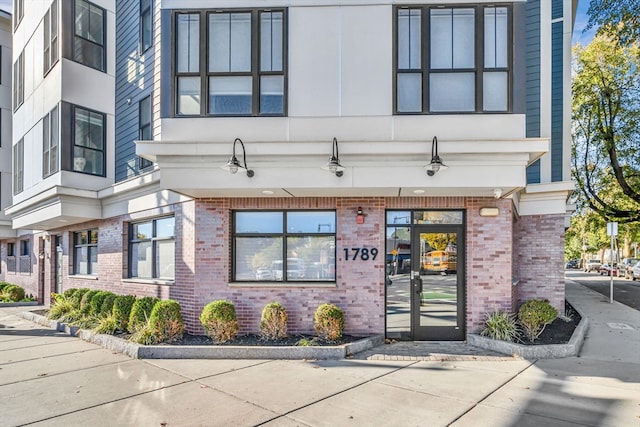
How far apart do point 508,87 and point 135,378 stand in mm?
7906

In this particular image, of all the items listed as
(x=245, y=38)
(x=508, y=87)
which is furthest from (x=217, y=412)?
(x=508, y=87)

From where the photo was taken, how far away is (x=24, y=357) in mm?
7863

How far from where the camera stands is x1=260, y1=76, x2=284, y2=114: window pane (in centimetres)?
793

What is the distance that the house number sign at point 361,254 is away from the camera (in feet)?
27.9

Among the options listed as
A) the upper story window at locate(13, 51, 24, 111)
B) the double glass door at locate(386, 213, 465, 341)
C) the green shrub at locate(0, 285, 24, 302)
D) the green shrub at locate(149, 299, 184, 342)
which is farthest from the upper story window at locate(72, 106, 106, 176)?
the green shrub at locate(0, 285, 24, 302)

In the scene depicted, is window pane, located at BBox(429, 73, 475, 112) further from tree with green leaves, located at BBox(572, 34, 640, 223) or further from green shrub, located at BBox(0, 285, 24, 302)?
green shrub, located at BBox(0, 285, 24, 302)

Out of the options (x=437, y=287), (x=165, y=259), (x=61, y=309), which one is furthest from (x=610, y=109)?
(x=61, y=309)

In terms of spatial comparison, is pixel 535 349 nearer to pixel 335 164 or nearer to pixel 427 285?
pixel 427 285

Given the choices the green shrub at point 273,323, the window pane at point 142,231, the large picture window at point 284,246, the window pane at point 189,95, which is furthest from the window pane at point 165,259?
the window pane at point 189,95

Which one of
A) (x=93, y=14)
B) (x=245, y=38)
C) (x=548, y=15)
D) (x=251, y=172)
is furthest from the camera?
(x=93, y=14)

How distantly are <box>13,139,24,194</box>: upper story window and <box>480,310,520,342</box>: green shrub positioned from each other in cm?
1477

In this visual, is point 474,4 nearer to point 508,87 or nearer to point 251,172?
point 508,87

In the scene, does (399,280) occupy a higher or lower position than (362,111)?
lower

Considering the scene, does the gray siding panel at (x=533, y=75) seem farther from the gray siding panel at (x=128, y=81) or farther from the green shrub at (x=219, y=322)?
the gray siding panel at (x=128, y=81)
